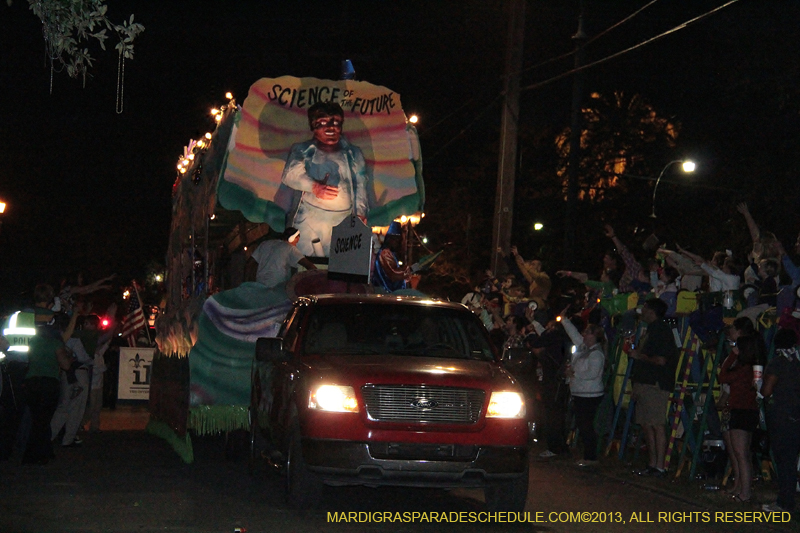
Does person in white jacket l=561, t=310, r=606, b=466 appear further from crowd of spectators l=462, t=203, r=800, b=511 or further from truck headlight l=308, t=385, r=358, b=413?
truck headlight l=308, t=385, r=358, b=413

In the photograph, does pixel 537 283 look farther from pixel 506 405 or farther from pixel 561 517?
pixel 506 405

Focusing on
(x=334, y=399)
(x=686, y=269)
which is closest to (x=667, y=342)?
(x=686, y=269)

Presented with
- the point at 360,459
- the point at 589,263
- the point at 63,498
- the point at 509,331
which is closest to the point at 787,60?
the point at 509,331

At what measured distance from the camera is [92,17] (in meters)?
7.20

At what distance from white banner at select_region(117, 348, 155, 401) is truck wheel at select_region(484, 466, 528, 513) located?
12.4 meters

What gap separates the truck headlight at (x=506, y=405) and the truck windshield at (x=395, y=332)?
2.85 ft

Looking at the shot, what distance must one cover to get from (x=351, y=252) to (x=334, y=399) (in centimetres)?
320

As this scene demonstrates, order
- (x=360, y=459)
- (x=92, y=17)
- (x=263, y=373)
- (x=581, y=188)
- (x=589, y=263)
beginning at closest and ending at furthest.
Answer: (x=92, y=17)
(x=360, y=459)
(x=263, y=373)
(x=589, y=263)
(x=581, y=188)

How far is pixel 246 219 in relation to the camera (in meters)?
15.0

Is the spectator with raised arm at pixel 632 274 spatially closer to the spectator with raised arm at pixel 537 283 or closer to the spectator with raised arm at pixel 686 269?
the spectator with raised arm at pixel 686 269

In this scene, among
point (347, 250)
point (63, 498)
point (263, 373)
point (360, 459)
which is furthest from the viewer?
point (347, 250)

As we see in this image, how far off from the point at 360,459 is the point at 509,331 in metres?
7.42

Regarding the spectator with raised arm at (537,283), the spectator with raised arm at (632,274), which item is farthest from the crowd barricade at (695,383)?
the spectator with raised arm at (537,283)

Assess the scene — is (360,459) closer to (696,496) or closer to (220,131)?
(696,496)
